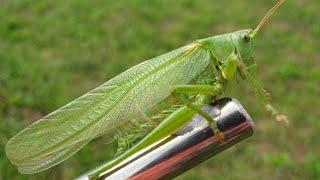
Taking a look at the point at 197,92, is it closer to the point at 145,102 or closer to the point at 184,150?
the point at 145,102

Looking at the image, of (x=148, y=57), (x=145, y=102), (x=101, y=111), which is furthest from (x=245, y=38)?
(x=148, y=57)

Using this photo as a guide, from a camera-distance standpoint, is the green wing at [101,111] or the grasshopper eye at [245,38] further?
the grasshopper eye at [245,38]

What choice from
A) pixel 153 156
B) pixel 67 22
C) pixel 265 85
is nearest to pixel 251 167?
pixel 265 85

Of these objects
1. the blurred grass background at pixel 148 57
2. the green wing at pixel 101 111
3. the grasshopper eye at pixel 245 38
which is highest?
the grasshopper eye at pixel 245 38

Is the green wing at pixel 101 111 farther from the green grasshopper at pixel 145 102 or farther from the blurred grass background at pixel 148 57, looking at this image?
the blurred grass background at pixel 148 57

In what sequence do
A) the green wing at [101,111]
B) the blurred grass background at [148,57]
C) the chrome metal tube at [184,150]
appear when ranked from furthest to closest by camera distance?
the blurred grass background at [148,57] → the green wing at [101,111] → the chrome metal tube at [184,150]

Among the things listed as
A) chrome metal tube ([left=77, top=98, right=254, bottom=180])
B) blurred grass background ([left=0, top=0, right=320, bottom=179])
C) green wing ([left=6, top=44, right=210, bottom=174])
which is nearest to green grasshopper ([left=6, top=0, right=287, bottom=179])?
green wing ([left=6, top=44, right=210, bottom=174])

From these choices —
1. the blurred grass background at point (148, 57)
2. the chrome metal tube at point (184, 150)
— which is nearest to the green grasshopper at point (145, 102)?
the chrome metal tube at point (184, 150)

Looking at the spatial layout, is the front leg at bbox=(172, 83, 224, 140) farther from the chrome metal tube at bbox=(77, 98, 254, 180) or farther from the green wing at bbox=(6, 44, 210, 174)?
the chrome metal tube at bbox=(77, 98, 254, 180)
